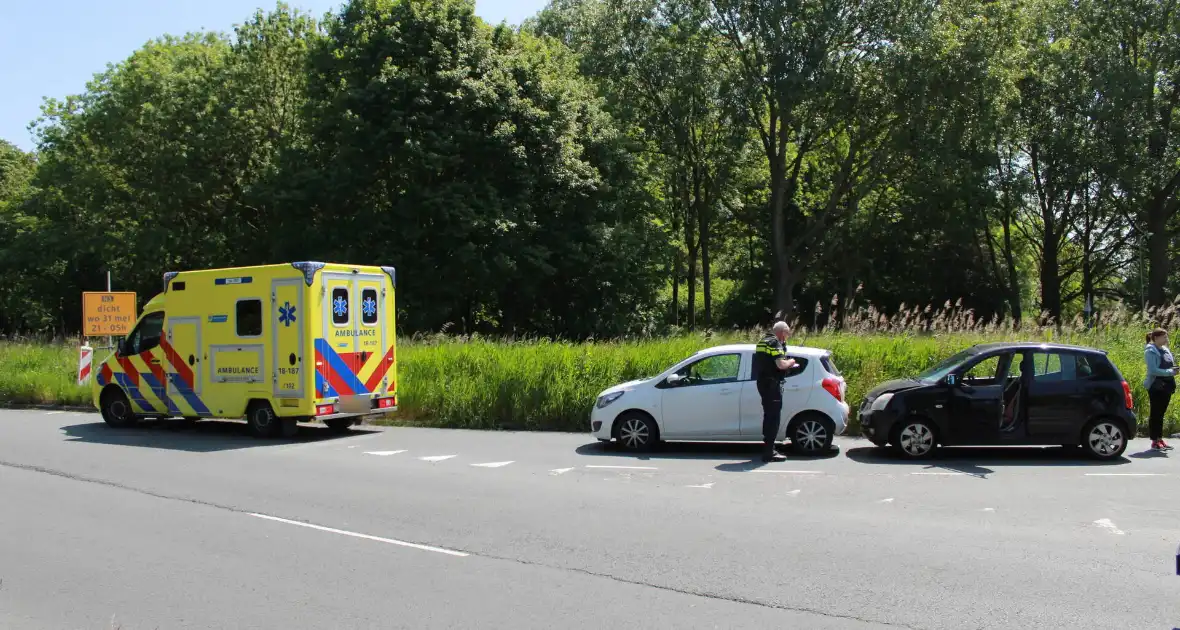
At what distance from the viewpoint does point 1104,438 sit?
39.7 ft

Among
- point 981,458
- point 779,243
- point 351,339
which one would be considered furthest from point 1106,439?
point 779,243

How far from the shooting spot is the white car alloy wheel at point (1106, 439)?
39.6 feet

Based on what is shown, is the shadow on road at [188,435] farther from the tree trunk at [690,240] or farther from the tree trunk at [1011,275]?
the tree trunk at [1011,275]

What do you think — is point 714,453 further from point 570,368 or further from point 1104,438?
point 1104,438

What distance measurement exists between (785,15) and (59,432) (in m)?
28.9

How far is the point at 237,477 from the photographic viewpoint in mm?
11375

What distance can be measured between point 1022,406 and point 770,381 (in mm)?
3281

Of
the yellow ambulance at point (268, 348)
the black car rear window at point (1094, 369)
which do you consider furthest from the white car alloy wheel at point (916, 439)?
the yellow ambulance at point (268, 348)

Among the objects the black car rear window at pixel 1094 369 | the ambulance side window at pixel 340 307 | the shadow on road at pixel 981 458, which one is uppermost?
the ambulance side window at pixel 340 307

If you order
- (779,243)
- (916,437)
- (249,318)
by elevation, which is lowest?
(916,437)

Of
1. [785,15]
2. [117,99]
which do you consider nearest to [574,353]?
[785,15]

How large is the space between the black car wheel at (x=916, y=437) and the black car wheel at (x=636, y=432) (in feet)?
10.5

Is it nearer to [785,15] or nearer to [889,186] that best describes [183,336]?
[785,15]

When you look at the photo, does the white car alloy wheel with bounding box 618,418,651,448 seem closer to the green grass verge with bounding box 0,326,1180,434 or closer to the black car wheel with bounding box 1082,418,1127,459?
the green grass verge with bounding box 0,326,1180,434
